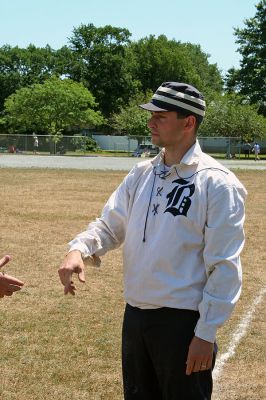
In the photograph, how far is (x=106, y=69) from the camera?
8225cm

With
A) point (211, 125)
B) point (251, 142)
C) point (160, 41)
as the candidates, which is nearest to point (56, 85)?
point (211, 125)

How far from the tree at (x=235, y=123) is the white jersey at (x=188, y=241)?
173ft

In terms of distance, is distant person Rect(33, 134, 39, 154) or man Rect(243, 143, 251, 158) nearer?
distant person Rect(33, 134, 39, 154)

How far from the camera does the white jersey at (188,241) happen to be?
2.62 meters

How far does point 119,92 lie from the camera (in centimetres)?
8225

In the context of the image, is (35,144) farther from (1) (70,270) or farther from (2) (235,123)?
(1) (70,270)

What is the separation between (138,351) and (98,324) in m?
2.96

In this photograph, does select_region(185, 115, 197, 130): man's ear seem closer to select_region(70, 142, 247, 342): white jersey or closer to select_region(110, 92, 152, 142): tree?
select_region(70, 142, 247, 342): white jersey

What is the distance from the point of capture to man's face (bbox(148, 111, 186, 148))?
284 cm

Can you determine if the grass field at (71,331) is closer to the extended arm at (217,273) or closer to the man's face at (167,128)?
the extended arm at (217,273)

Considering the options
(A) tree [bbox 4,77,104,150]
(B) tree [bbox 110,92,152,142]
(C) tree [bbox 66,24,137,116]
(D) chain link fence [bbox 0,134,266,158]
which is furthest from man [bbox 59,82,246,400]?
(C) tree [bbox 66,24,137,116]

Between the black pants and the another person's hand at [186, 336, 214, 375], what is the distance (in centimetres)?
8

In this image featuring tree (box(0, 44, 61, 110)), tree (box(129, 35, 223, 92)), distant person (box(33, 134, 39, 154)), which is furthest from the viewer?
tree (box(129, 35, 223, 92))

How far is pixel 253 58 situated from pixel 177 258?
60.1 metres
